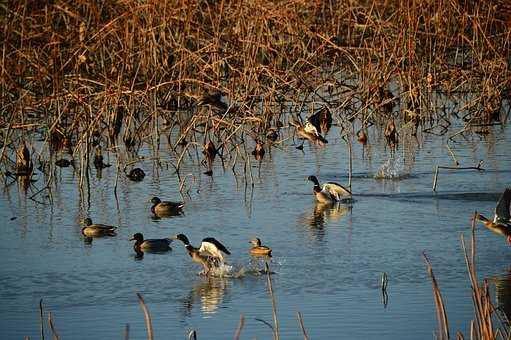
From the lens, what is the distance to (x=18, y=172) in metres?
16.5

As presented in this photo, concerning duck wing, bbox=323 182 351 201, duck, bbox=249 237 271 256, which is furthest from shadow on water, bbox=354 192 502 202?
duck, bbox=249 237 271 256

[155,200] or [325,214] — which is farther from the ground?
[155,200]

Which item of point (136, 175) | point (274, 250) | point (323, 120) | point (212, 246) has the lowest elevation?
point (274, 250)

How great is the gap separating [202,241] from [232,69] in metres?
5.53

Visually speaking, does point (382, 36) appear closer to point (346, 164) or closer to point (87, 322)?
point (346, 164)

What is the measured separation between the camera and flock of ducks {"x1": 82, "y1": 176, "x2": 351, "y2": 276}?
1130cm

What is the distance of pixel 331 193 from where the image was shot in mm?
14391

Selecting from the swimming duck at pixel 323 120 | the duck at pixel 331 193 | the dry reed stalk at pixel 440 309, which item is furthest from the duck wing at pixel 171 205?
the dry reed stalk at pixel 440 309

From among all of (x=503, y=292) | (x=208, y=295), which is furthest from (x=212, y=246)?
(x=503, y=292)

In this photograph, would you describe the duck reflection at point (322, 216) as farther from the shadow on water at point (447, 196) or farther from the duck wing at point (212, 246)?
the duck wing at point (212, 246)

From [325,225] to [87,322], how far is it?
171 inches

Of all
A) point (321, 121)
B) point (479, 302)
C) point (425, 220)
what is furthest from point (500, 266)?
point (321, 121)

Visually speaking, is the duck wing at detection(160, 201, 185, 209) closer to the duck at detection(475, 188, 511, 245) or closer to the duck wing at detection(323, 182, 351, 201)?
the duck wing at detection(323, 182, 351, 201)

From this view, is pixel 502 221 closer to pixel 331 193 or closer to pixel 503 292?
pixel 503 292
